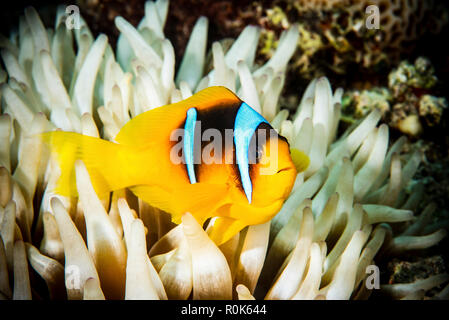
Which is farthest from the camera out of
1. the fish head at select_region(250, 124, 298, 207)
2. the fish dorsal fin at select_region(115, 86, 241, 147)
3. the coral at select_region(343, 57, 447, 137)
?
the coral at select_region(343, 57, 447, 137)

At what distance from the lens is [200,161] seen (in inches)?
40.9

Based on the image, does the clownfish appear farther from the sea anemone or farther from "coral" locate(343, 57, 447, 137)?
"coral" locate(343, 57, 447, 137)

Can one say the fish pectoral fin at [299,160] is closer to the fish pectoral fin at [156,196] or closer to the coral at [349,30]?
the fish pectoral fin at [156,196]

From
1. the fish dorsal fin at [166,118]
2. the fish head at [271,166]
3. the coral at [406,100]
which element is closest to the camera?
the fish head at [271,166]

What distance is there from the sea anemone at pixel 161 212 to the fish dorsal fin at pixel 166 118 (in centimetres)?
18

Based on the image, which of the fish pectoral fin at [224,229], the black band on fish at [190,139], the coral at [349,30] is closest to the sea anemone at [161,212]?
the fish pectoral fin at [224,229]

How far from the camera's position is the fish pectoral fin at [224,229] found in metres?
1.04

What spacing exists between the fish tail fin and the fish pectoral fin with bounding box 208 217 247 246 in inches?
11.8

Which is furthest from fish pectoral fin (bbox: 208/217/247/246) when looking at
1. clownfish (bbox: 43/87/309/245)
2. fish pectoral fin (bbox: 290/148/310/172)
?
fish pectoral fin (bbox: 290/148/310/172)

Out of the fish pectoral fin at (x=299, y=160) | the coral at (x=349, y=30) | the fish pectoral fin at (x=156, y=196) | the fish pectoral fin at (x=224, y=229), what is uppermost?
the coral at (x=349, y=30)

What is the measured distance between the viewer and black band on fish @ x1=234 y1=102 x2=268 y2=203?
977mm

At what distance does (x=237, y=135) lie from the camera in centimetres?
99

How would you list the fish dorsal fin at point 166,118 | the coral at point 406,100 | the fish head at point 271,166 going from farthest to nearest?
the coral at point 406,100 → the fish dorsal fin at point 166,118 → the fish head at point 271,166

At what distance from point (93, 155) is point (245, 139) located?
1.48 ft
